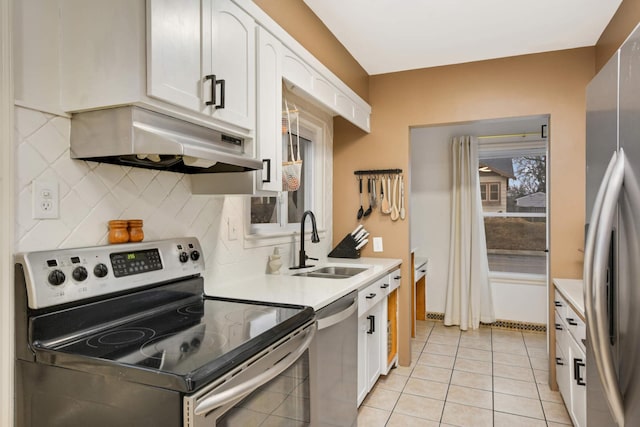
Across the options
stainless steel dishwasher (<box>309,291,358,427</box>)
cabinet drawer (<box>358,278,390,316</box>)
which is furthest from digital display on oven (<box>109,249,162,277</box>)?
cabinet drawer (<box>358,278,390,316</box>)

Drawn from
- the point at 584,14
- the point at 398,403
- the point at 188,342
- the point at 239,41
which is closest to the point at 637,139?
the point at 188,342

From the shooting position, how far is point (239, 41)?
1.64 metres

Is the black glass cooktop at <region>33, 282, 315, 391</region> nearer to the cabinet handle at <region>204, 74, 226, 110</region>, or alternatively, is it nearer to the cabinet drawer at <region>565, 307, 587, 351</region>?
the cabinet handle at <region>204, 74, 226, 110</region>

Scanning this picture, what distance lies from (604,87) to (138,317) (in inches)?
63.9

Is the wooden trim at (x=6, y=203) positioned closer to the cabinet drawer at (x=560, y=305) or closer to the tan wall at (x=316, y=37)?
the tan wall at (x=316, y=37)

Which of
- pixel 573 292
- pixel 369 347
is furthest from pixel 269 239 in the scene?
pixel 573 292

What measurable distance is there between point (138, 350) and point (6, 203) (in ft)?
1.86

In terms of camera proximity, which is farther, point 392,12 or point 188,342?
point 392,12

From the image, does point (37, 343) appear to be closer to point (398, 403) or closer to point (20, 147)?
point (20, 147)

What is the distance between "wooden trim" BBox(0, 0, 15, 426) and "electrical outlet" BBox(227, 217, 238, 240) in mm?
1054

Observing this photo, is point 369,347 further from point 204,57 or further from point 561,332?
point 204,57

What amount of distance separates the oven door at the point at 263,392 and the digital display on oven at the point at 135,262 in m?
0.57

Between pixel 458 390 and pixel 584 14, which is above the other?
pixel 584 14

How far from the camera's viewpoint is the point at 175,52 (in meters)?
1.27
